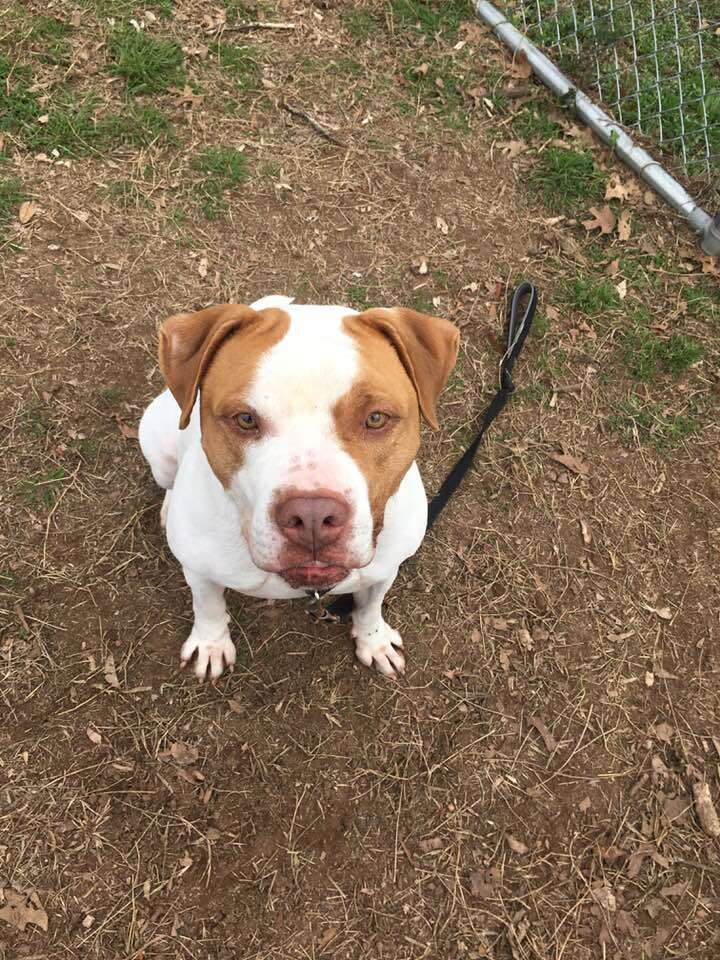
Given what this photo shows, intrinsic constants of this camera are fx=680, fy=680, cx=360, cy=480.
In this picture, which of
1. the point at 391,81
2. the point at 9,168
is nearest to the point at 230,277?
the point at 9,168

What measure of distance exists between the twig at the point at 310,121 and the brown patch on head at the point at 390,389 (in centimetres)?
316

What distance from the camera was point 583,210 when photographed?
17.1 ft

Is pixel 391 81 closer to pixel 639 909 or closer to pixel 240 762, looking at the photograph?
pixel 240 762

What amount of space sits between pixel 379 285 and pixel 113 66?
8.26 feet

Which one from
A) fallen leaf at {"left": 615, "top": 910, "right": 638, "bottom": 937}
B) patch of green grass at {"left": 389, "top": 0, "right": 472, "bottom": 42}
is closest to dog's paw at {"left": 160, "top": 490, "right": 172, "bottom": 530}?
fallen leaf at {"left": 615, "top": 910, "right": 638, "bottom": 937}

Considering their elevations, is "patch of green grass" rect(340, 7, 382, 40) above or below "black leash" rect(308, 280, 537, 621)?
above

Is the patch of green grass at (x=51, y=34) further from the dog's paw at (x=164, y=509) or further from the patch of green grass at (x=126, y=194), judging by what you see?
the dog's paw at (x=164, y=509)

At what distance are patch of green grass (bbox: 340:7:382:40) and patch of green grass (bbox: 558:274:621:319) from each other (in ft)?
8.47

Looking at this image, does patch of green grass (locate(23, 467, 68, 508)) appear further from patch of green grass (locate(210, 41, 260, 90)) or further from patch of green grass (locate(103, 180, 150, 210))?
patch of green grass (locate(210, 41, 260, 90))

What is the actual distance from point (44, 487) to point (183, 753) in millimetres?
1667

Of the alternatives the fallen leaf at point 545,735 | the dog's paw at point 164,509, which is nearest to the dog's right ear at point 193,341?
the dog's paw at point 164,509

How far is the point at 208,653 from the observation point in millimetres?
3490

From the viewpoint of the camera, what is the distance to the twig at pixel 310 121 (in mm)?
5059

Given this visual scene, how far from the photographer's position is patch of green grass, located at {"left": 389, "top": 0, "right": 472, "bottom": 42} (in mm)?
5480
